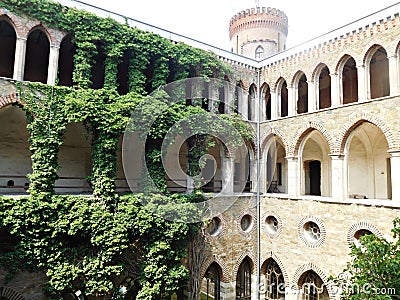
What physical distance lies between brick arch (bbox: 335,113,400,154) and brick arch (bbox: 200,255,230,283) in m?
7.18

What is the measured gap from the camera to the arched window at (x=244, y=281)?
14.9 meters

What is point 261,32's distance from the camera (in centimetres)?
2473

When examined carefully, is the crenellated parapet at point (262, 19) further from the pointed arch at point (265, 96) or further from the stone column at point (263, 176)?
the stone column at point (263, 176)

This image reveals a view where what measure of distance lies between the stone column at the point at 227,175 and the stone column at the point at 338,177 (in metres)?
4.74

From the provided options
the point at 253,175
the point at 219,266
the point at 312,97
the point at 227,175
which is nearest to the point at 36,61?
the point at 227,175

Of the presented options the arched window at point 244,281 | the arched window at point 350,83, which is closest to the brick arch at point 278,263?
the arched window at point 244,281

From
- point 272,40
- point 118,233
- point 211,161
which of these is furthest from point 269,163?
point 272,40

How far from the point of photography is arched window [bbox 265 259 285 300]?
1434cm

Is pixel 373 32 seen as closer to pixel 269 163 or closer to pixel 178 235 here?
pixel 269 163

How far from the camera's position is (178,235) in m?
11.5

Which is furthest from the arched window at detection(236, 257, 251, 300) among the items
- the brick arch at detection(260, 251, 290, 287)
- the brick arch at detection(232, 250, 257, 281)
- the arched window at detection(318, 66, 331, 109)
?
the arched window at detection(318, 66, 331, 109)

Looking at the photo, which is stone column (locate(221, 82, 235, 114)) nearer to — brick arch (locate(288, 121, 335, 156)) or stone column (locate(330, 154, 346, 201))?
brick arch (locate(288, 121, 335, 156))

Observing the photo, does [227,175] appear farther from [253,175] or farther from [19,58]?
[19,58]

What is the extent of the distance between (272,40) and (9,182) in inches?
839
